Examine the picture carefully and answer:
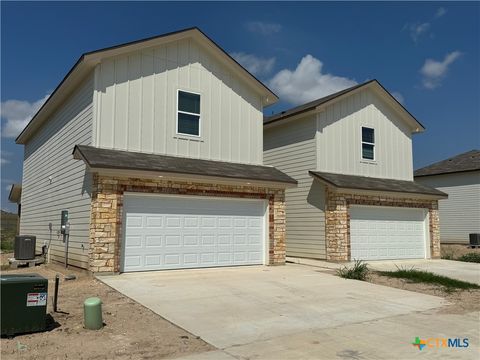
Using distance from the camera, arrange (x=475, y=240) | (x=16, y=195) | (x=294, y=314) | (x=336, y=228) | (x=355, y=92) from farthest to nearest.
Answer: (x=16, y=195)
(x=475, y=240)
(x=355, y=92)
(x=336, y=228)
(x=294, y=314)

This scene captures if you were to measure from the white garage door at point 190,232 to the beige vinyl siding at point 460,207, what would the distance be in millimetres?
18022

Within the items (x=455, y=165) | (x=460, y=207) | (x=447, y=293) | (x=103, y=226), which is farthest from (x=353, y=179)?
(x=455, y=165)

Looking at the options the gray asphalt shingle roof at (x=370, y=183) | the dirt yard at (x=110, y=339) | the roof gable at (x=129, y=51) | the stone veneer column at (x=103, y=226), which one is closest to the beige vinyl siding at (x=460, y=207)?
the gray asphalt shingle roof at (x=370, y=183)

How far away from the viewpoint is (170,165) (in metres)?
13.5

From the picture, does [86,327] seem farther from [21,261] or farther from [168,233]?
[21,261]

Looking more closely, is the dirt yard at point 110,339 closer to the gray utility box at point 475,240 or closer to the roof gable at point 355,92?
the roof gable at point 355,92

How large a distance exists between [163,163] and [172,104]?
236cm

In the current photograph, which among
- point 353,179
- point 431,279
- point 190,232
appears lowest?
point 431,279

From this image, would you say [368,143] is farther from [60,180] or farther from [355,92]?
[60,180]

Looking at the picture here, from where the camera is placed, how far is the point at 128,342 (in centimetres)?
642

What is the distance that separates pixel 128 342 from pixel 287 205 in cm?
1393

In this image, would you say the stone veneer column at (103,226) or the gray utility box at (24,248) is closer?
the stone veneer column at (103,226)

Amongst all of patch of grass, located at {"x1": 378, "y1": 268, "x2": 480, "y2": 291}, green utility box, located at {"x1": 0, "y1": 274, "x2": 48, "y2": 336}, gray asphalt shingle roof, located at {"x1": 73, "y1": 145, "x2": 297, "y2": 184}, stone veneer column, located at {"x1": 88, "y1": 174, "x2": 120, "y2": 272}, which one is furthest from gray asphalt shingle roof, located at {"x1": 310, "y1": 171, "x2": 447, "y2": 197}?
green utility box, located at {"x1": 0, "y1": 274, "x2": 48, "y2": 336}

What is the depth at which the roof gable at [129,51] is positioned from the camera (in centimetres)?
1341
